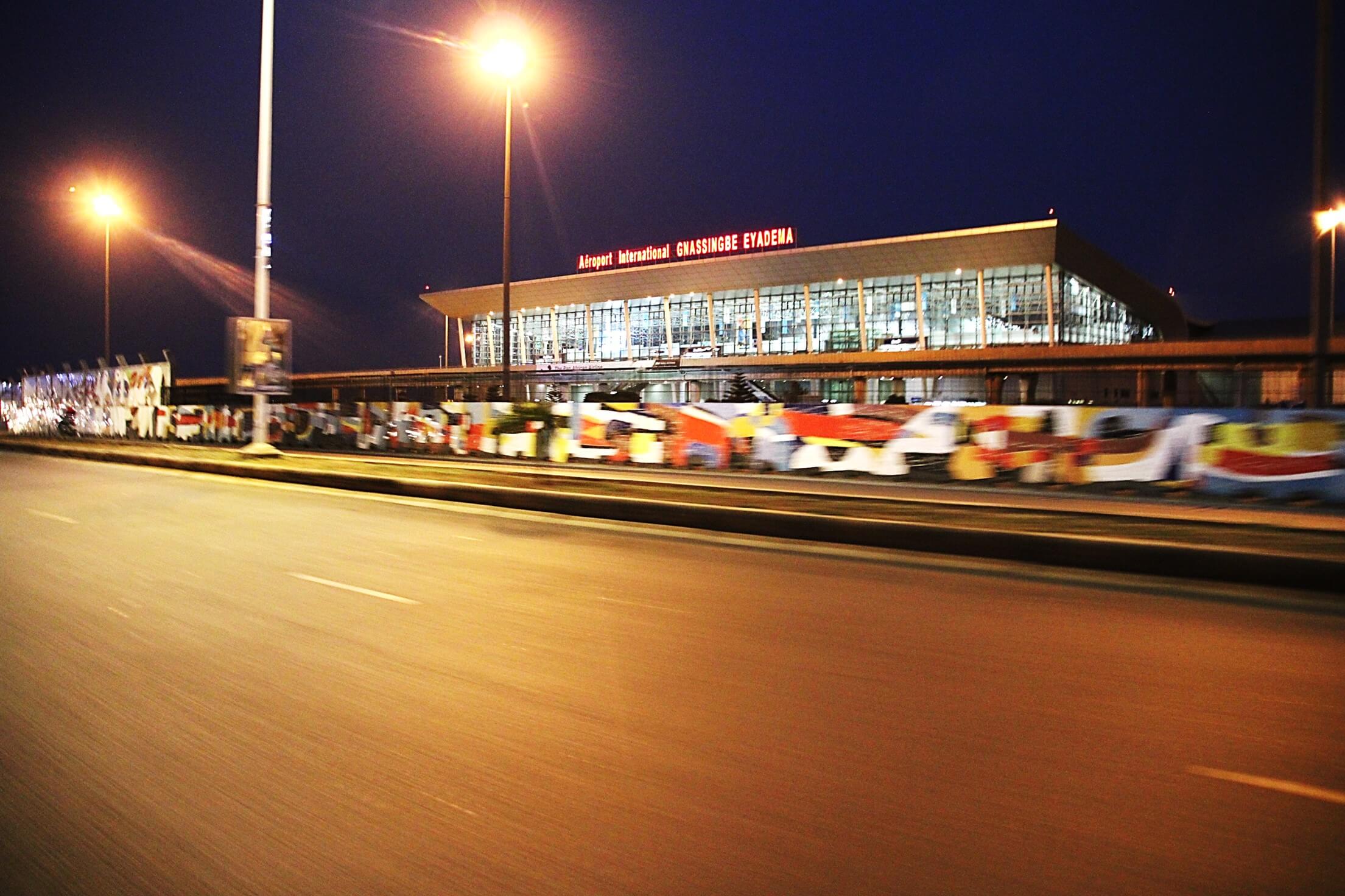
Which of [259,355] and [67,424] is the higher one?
[259,355]

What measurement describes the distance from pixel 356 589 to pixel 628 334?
2771 inches

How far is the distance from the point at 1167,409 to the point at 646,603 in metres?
13.1

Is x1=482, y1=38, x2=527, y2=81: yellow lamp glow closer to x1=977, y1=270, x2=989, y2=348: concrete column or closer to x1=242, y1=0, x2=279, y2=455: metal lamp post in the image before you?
x1=242, y1=0, x2=279, y2=455: metal lamp post

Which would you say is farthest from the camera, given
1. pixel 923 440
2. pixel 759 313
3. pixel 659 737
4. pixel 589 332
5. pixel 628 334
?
pixel 589 332

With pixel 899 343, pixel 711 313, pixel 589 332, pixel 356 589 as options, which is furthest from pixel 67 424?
pixel 899 343

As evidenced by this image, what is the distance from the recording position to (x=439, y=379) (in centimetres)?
3544

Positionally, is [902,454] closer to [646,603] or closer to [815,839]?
A: [646,603]

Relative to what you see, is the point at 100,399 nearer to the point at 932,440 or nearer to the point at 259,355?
the point at 259,355

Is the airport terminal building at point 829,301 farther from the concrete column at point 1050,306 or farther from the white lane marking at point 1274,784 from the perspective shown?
the white lane marking at point 1274,784

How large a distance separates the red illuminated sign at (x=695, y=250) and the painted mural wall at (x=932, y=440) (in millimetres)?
39622

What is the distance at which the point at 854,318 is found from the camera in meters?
67.5

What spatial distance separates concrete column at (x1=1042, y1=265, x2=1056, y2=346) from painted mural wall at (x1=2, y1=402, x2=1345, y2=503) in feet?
136

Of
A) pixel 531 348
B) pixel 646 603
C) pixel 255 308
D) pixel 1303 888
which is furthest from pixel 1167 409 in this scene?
pixel 531 348

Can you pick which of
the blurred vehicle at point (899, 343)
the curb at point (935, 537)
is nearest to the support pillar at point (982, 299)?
the blurred vehicle at point (899, 343)
